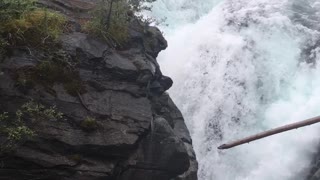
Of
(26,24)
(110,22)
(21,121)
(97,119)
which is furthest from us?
(110,22)

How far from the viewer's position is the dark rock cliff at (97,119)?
7.23 m

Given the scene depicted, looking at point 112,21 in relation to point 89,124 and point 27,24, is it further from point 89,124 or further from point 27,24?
point 89,124

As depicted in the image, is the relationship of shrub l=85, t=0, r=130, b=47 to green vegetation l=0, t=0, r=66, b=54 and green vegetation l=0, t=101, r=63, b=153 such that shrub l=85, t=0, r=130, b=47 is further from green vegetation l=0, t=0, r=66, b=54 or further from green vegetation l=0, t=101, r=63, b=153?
green vegetation l=0, t=101, r=63, b=153

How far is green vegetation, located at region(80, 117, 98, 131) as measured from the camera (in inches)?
302

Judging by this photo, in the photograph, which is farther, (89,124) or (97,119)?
(97,119)

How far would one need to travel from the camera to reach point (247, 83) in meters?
15.2

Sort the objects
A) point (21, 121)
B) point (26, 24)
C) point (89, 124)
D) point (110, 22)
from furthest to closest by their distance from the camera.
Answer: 1. point (110, 22)
2. point (26, 24)
3. point (89, 124)
4. point (21, 121)

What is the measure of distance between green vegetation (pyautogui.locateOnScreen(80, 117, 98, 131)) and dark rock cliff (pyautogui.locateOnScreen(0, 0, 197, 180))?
0.03 meters

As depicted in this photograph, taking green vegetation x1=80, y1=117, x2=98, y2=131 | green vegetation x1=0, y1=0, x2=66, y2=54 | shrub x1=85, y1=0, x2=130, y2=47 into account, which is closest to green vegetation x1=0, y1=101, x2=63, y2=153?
green vegetation x1=80, y1=117, x2=98, y2=131

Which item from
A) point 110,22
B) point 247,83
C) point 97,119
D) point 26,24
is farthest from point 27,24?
point 247,83

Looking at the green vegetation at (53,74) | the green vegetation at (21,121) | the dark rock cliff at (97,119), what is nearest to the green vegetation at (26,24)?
the dark rock cliff at (97,119)

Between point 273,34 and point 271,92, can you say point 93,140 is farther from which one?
point 273,34

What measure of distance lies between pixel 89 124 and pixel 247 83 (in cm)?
883

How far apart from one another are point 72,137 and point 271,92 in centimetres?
956
